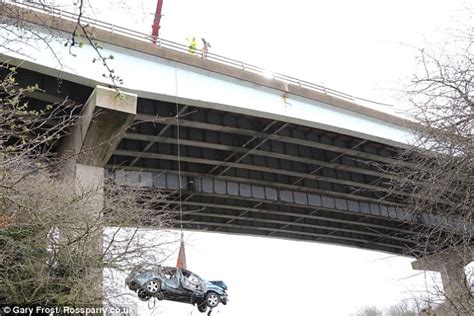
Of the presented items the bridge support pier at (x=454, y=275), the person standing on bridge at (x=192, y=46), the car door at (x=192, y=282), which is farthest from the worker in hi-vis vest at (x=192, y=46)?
the bridge support pier at (x=454, y=275)

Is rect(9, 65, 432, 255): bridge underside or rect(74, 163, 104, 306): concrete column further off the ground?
rect(9, 65, 432, 255): bridge underside

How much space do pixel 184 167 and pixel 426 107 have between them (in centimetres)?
2155

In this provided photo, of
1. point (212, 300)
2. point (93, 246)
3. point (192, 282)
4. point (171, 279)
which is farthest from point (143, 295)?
point (212, 300)

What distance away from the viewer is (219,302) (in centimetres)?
1838

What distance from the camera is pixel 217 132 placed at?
23609mm

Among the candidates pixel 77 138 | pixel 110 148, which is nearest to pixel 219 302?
pixel 110 148

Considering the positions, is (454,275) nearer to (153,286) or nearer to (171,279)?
(153,286)

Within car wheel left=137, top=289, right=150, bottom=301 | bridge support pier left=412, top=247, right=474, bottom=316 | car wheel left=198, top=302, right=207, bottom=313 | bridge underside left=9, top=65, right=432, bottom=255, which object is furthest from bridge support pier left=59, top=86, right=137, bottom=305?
→ bridge support pier left=412, top=247, right=474, bottom=316

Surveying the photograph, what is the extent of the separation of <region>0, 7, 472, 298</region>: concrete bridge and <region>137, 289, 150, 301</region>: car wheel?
12.4ft

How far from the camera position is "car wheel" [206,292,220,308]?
18047 millimetres

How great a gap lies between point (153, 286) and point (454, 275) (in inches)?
318

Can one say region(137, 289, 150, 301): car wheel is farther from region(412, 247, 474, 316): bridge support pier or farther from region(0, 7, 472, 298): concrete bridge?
region(412, 247, 474, 316): bridge support pier

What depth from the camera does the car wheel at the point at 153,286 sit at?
43.8 ft

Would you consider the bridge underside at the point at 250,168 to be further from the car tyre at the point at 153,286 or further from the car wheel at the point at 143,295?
the car wheel at the point at 143,295
